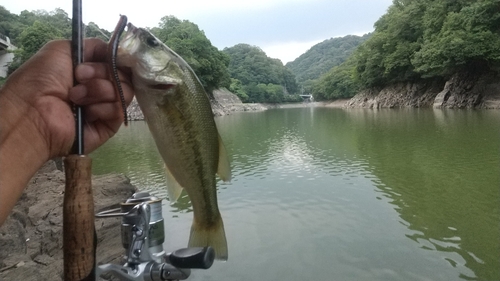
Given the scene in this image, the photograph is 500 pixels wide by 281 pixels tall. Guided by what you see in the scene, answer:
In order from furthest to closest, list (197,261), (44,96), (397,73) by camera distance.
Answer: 1. (397,73)
2. (197,261)
3. (44,96)

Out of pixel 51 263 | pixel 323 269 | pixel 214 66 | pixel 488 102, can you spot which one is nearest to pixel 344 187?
pixel 323 269

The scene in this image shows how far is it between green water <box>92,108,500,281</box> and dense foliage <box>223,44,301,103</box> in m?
89.5

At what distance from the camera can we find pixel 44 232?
6.01 meters

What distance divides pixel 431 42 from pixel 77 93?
5314cm

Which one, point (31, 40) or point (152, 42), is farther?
point (31, 40)

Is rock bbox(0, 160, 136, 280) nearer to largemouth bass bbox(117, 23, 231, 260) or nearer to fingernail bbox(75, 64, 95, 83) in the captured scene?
largemouth bass bbox(117, 23, 231, 260)

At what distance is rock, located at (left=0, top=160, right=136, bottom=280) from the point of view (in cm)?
425

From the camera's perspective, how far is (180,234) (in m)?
8.12

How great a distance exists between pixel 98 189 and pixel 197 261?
7.34 meters

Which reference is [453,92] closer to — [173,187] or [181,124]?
[173,187]

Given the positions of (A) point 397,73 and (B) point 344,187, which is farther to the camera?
(A) point 397,73

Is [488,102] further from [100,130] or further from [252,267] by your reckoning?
[100,130]

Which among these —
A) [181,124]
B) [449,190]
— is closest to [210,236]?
[181,124]

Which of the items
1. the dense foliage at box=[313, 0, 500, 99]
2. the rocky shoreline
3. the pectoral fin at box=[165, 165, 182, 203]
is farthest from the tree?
Answer: the pectoral fin at box=[165, 165, 182, 203]
